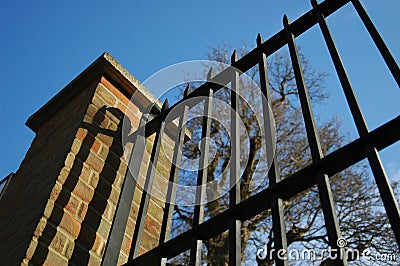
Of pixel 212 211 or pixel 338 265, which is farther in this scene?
pixel 212 211

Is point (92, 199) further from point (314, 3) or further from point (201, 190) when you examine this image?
point (314, 3)

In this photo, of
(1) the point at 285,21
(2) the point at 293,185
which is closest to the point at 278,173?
(2) the point at 293,185

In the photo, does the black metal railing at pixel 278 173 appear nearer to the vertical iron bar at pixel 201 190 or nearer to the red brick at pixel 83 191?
the vertical iron bar at pixel 201 190

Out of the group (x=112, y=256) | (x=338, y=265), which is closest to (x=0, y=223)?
(x=112, y=256)

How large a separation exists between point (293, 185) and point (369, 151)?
0.76 ft

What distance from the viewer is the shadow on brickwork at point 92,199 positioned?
1.60 meters

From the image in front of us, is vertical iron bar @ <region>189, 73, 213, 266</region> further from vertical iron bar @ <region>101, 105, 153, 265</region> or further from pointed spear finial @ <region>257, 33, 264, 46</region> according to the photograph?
vertical iron bar @ <region>101, 105, 153, 265</region>

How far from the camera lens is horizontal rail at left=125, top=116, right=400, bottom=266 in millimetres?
1049

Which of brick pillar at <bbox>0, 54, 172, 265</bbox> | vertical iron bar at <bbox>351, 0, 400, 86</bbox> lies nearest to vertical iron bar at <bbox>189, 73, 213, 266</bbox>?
brick pillar at <bbox>0, 54, 172, 265</bbox>

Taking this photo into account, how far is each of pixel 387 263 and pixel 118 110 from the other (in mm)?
5847

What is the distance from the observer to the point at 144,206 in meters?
1.67

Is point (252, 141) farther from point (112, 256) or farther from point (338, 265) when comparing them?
point (338, 265)

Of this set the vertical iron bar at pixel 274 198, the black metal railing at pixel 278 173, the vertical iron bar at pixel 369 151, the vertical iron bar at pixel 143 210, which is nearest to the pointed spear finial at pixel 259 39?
the black metal railing at pixel 278 173

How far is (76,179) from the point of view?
70.9 inches
